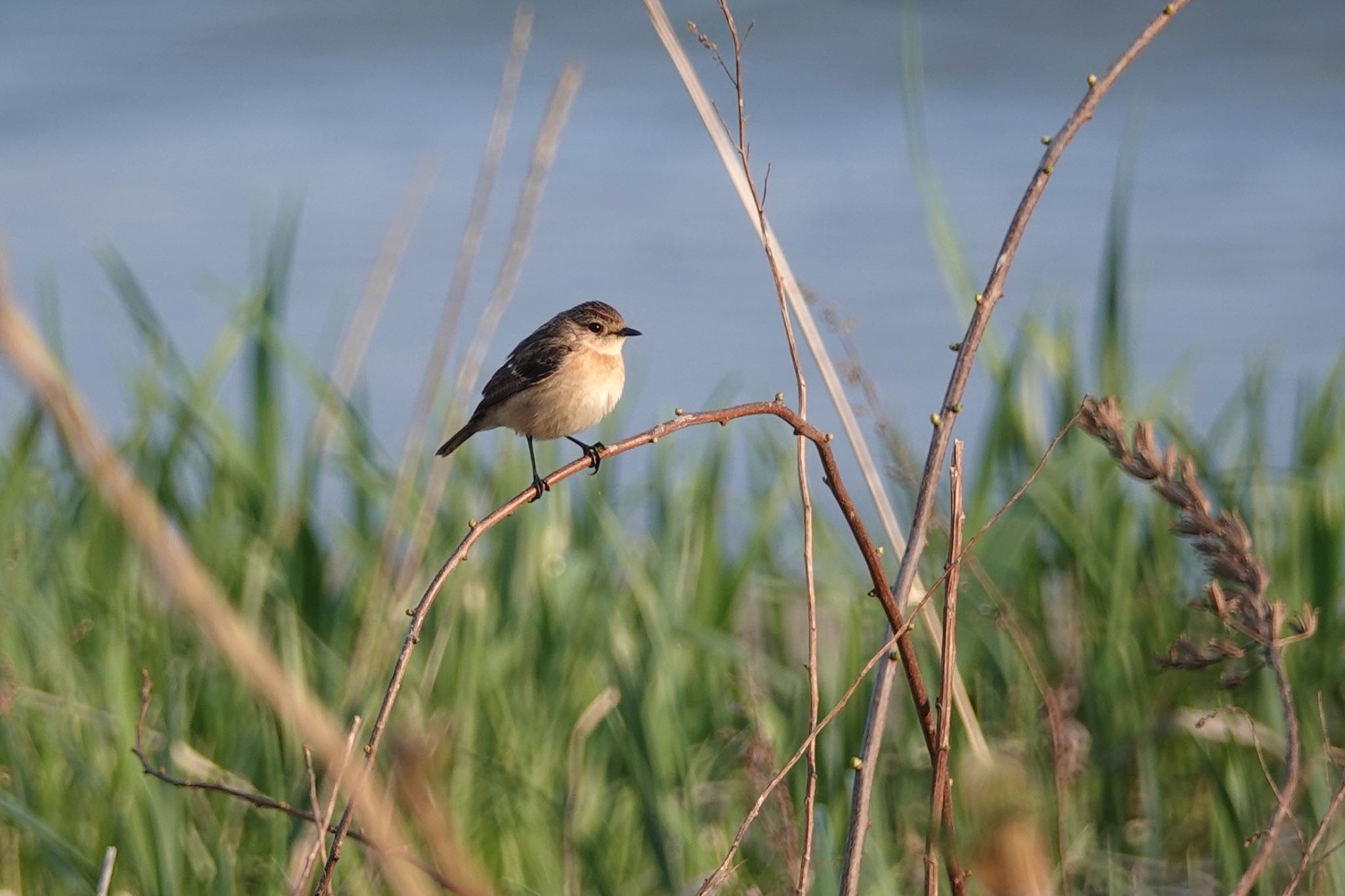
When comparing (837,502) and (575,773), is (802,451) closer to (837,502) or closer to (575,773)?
(837,502)

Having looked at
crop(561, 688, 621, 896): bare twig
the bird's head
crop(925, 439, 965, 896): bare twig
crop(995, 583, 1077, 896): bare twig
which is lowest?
crop(561, 688, 621, 896): bare twig

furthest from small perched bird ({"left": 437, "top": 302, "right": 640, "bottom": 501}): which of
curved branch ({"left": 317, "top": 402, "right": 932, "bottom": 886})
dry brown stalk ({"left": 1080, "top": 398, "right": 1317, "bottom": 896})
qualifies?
dry brown stalk ({"left": 1080, "top": 398, "right": 1317, "bottom": 896})

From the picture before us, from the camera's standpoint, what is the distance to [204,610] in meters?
0.95

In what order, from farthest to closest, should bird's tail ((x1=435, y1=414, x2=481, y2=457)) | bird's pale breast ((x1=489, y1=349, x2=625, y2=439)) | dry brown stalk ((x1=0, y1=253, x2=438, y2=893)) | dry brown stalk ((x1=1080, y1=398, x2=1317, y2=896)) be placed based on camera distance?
bird's tail ((x1=435, y1=414, x2=481, y2=457)) < bird's pale breast ((x1=489, y1=349, x2=625, y2=439)) < dry brown stalk ((x1=1080, y1=398, x2=1317, y2=896)) < dry brown stalk ((x1=0, y1=253, x2=438, y2=893))

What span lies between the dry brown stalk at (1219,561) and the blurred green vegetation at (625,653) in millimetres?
1582

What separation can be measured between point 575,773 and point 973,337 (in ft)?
8.18

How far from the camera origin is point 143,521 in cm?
89

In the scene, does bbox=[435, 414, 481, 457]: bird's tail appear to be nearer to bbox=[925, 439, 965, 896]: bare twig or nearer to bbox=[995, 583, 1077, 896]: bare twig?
bbox=[995, 583, 1077, 896]: bare twig

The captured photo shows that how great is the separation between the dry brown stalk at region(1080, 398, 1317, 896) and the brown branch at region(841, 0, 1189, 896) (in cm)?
35

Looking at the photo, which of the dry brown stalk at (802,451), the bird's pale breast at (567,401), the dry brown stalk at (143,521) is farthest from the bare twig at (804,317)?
the bird's pale breast at (567,401)

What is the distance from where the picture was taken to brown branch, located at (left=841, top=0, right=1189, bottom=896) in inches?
87.5

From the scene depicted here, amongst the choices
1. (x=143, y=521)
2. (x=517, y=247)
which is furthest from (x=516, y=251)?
(x=143, y=521)

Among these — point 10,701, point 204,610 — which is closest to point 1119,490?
point 10,701

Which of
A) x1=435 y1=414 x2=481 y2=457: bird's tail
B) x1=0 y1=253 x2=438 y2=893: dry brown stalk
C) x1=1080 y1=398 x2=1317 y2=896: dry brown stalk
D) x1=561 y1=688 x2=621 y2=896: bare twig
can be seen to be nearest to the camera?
x1=0 y1=253 x2=438 y2=893: dry brown stalk
